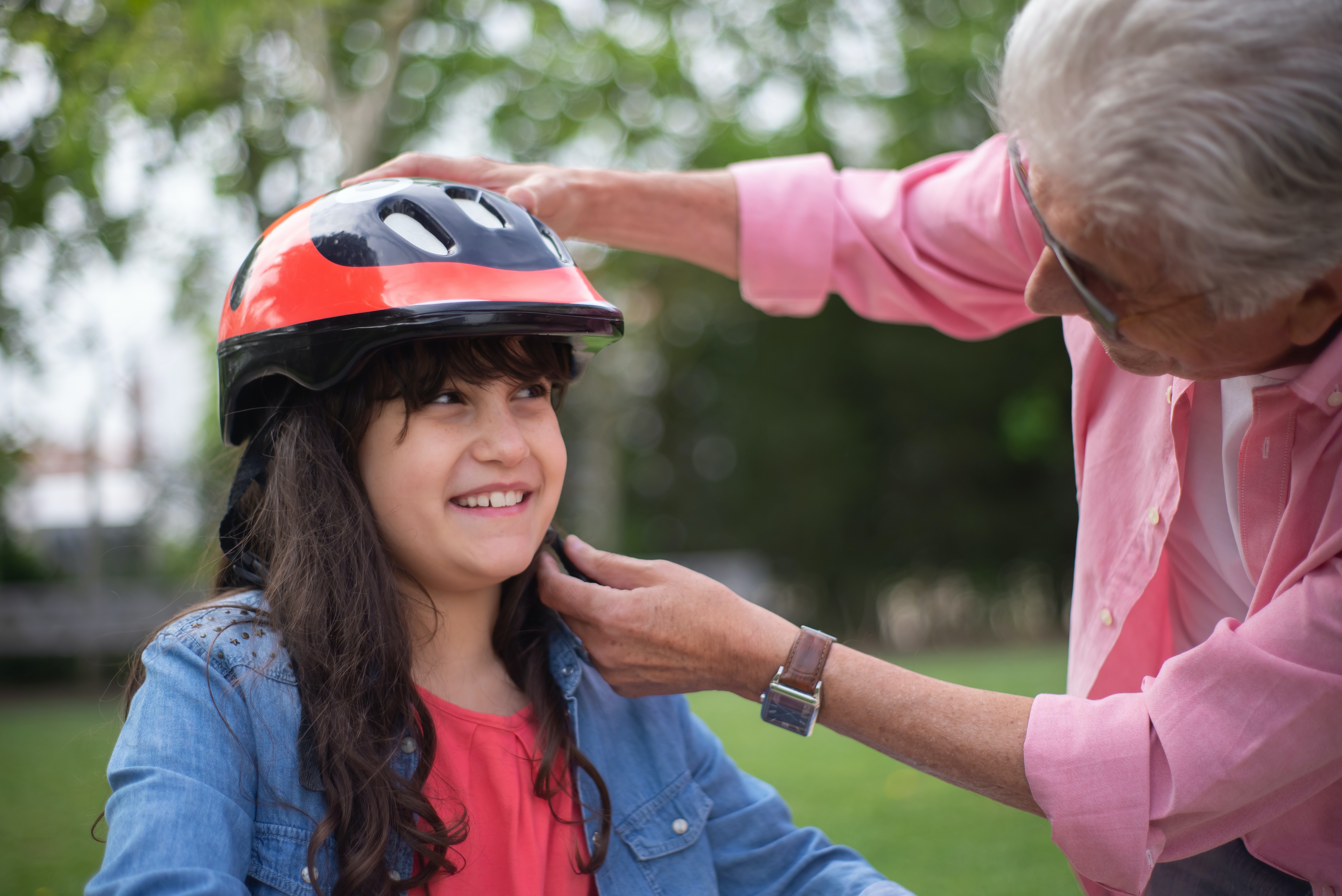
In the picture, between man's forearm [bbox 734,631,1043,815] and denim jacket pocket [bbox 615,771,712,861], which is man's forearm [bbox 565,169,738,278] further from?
denim jacket pocket [bbox 615,771,712,861]

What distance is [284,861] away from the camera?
1591 mm

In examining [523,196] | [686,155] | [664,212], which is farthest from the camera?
[686,155]

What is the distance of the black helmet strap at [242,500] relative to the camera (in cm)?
192

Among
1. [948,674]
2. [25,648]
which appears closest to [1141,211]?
[948,674]

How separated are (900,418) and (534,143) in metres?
6.33

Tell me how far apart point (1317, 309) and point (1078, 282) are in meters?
0.33

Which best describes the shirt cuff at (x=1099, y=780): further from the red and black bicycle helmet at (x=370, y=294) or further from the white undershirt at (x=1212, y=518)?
the red and black bicycle helmet at (x=370, y=294)

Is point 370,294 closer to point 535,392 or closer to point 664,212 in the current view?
point 535,392

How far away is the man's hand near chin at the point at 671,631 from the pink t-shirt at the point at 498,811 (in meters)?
0.23

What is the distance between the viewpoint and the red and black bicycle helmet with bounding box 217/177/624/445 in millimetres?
1740

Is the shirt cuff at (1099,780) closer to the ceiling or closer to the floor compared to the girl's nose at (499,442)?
closer to the floor

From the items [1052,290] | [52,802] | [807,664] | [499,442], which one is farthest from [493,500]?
[52,802]

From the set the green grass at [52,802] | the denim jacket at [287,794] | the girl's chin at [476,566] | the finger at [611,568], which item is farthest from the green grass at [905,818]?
the green grass at [52,802]

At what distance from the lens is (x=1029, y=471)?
45.5 ft
